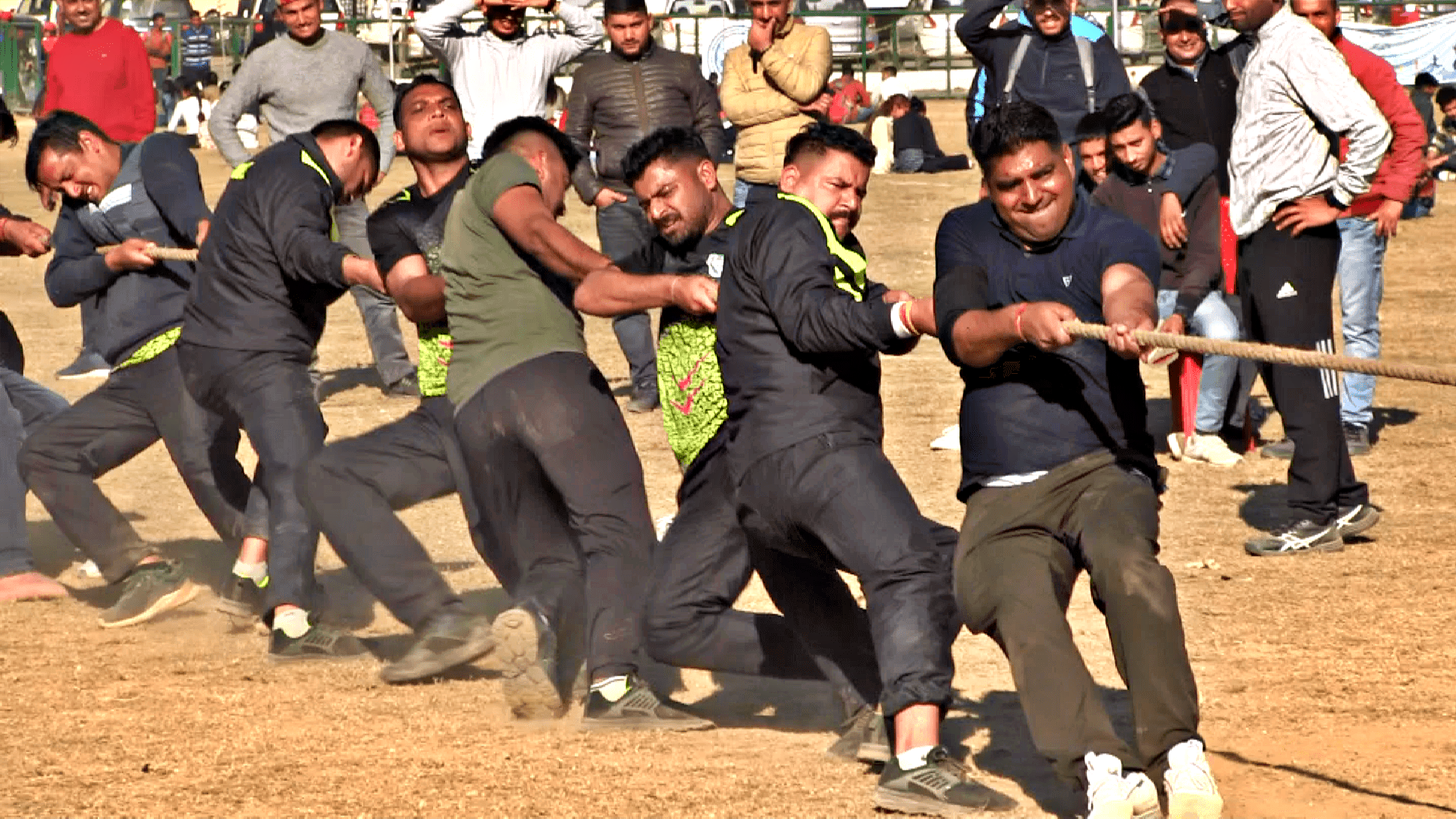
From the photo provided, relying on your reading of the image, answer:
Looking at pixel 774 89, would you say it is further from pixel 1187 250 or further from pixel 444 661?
pixel 444 661

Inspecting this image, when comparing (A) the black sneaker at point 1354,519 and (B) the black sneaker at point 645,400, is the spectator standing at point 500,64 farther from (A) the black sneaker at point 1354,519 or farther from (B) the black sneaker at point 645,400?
(A) the black sneaker at point 1354,519

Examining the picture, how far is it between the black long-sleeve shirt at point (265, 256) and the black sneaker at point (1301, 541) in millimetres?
3875

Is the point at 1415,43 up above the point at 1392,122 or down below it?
below

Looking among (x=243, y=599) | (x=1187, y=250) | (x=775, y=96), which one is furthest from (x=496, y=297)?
(x=775, y=96)

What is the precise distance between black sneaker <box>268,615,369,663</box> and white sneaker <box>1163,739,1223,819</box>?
132 inches

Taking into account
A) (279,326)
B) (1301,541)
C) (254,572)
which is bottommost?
(1301,541)

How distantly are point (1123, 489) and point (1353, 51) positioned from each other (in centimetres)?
412

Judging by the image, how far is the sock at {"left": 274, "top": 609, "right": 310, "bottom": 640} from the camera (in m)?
7.24

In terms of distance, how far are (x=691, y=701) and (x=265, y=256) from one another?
227 cm

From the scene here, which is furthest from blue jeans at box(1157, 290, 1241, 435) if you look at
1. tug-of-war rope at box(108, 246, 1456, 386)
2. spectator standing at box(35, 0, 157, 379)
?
spectator standing at box(35, 0, 157, 379)

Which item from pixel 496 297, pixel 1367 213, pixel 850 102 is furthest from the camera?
pixel 850 102

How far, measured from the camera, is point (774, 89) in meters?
11.3

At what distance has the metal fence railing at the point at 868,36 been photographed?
28953mm

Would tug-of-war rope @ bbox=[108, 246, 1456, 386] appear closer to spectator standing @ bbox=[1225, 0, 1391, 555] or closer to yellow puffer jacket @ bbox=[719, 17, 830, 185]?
spectator standing @ bbox=[1225, 0, 1391, 555]
